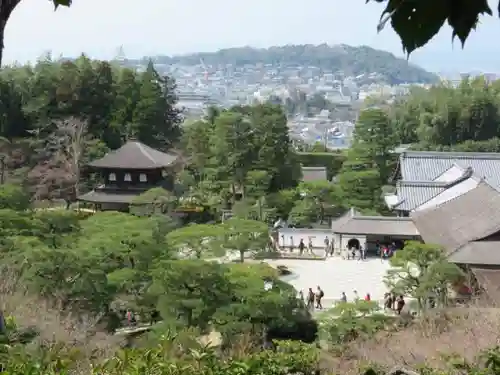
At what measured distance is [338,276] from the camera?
1480cm

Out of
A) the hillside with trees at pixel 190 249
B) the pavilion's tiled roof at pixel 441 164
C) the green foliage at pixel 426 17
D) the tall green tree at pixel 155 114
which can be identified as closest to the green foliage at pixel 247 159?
the hillside with trees at pixel 190 249

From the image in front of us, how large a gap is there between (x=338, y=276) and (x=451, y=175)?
6736mm

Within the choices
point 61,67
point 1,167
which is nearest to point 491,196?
point 1,167

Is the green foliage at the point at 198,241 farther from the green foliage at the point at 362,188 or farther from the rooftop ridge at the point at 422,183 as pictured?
the rooftop ridge at the point at 422,183

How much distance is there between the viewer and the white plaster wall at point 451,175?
758 inches

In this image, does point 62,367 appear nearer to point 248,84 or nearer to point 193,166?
point 193,166

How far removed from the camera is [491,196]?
14.8 metres

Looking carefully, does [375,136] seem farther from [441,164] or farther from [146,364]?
[146,364]

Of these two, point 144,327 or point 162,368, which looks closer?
point 162,368

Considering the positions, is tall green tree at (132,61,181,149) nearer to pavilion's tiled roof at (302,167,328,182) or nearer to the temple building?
the temple building

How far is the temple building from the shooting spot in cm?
1945

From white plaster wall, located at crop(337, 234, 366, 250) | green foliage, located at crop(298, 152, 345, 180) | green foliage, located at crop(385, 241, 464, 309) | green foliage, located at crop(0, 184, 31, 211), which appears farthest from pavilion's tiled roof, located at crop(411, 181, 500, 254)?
green foliage, located at crop(298, 152, 345, 180)

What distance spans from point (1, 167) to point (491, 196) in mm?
13886

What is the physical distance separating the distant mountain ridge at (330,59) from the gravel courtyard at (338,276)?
13569 cm
